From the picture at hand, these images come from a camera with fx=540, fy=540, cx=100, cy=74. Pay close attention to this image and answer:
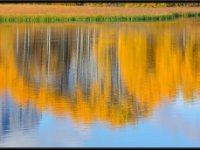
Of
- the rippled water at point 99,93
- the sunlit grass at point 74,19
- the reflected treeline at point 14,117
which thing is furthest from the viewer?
the sunlit grass at point 74,19

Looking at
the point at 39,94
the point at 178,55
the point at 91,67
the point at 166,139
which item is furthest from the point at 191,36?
the point at 166,139

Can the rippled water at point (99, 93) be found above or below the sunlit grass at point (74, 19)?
below

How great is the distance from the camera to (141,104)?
5.02 meters

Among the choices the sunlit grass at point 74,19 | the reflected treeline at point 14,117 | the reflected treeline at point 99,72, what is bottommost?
the reflected treeline at point 14,117

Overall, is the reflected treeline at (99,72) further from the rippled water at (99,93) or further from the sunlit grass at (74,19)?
the sunlit grass at (74,19)

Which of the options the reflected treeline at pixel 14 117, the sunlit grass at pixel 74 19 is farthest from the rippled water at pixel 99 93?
the sunlit grass at pixel 74 19

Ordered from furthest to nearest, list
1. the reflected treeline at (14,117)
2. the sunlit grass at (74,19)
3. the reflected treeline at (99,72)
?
the sunlit grass at (74,19) → the reflected treeline at (99,72) → the reflected treeline at (14,117)

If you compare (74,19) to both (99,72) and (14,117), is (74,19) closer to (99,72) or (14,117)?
(99,72)

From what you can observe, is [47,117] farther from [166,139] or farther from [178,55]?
[178,55]

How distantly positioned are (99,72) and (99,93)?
4.85ft

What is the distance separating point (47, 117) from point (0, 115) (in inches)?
18.3

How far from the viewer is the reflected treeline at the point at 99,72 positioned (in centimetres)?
506

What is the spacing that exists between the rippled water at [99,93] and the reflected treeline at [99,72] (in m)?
0.01

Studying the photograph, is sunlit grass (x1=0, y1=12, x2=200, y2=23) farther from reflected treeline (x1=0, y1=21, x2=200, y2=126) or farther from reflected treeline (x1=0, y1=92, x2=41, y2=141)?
reflected treeline (x1=0, y1=92, x2=41, y2=141)
